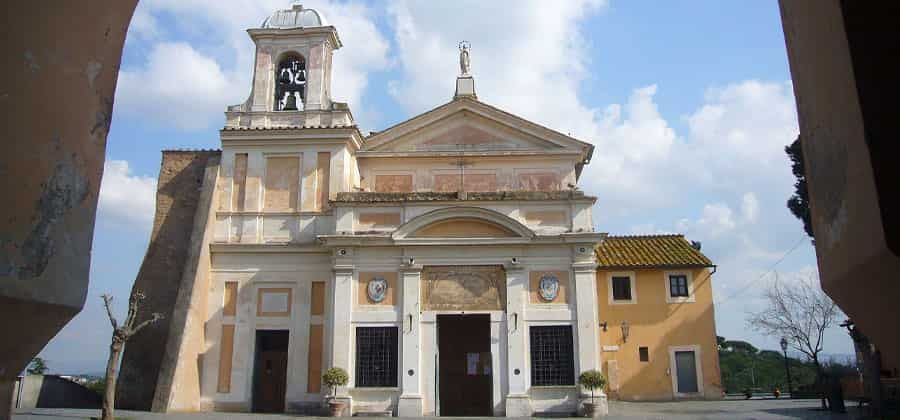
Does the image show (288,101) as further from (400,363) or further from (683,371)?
(683,371)

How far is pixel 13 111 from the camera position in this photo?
7.93ft

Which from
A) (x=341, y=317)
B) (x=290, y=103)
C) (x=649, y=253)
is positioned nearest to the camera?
(x=341, y=317)

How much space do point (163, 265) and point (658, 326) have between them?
18450 mm

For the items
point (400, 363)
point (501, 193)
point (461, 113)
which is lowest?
point (400, 363)

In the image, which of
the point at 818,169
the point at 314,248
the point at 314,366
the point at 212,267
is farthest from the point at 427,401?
the point at 818,169

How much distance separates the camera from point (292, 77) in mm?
25828

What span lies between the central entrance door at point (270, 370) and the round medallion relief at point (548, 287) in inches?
342

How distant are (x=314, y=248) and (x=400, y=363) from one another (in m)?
5.03

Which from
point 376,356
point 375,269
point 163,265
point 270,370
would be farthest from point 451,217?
point 163,265

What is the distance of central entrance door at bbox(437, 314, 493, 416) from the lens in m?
23.4

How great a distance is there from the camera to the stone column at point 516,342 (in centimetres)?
2061

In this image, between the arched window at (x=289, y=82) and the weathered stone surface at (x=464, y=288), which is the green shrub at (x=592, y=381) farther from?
the arched window at (x=289, y=82)

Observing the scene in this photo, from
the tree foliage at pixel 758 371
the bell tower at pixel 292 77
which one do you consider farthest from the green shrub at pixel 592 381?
the tree foliage at pixel 758 371

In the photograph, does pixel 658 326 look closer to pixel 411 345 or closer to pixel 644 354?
pixel 644 354
